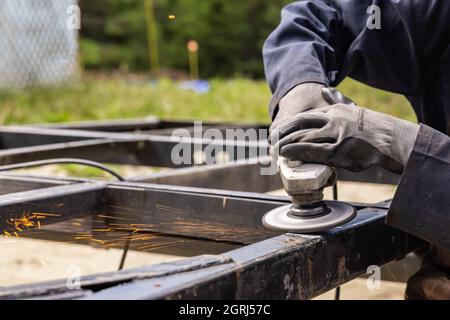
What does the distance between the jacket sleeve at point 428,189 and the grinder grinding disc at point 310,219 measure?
0.11m

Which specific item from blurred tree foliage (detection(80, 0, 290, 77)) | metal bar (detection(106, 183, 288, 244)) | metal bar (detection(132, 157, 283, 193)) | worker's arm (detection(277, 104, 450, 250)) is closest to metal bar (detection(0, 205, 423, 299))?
worker's arm (detection(277, 104, 450, 250))

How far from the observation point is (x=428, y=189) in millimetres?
1383

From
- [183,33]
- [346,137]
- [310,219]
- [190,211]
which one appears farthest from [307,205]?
[183,33]

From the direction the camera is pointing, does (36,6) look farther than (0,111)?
Yes

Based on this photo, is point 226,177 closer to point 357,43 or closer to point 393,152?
point 357,43

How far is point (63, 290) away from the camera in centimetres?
99

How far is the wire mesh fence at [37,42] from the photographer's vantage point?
8.97 metres

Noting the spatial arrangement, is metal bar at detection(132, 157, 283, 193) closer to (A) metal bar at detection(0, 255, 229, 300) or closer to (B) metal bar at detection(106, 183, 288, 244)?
(B) metal bar at detection(106, 183, 288, 244)

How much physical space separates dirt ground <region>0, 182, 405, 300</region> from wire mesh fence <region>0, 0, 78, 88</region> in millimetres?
5065

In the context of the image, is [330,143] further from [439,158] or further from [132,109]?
[132,109]

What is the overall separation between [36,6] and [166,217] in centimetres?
863
